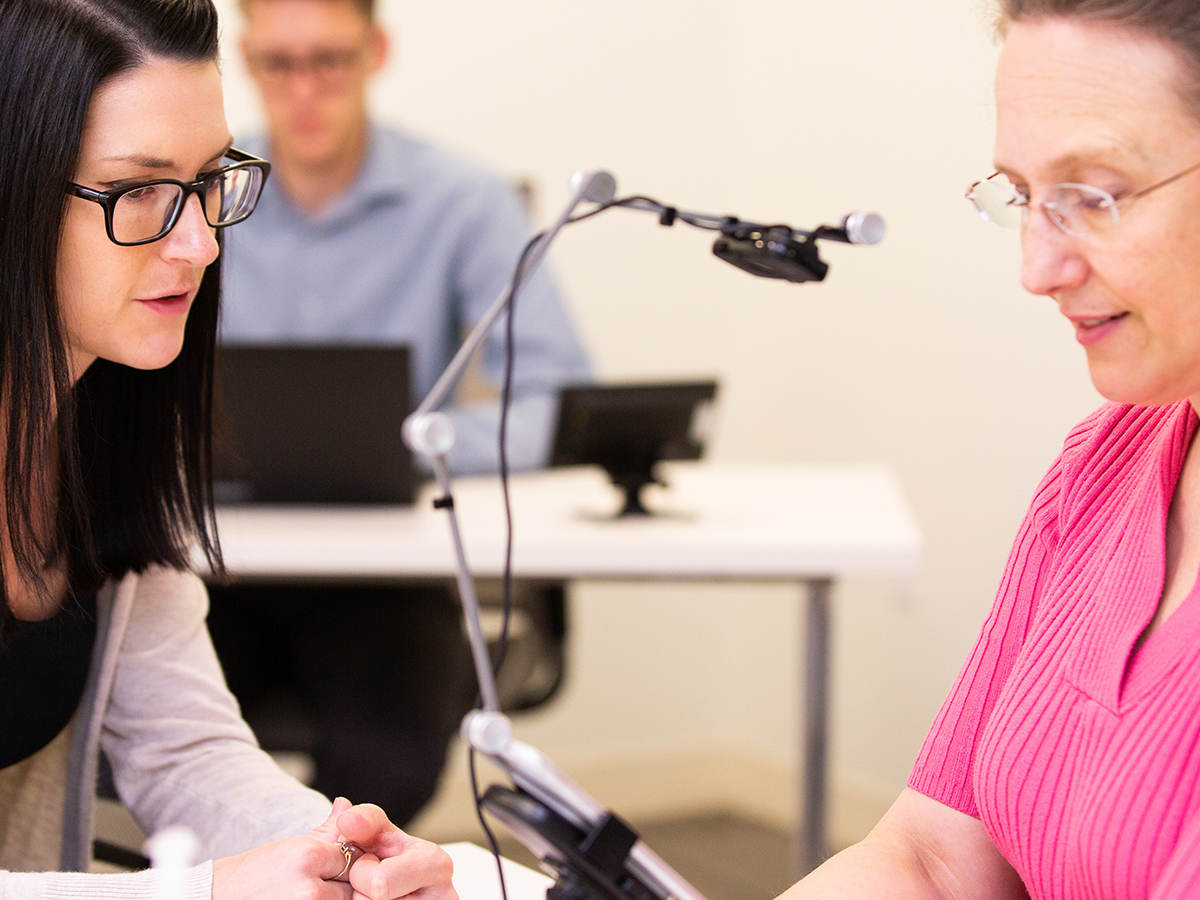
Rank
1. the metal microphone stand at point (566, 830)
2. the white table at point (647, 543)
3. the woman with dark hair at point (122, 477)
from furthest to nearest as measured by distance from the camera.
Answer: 1. the white table at point (647, 543)
2. the woman with dark hair at point (122, 477)
3. the metal microphone stand at point (566, 830)

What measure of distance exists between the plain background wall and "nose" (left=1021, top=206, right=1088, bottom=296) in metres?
1.52

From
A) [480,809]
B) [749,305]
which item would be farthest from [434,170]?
[480,809]

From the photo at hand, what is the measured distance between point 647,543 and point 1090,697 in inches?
43.6

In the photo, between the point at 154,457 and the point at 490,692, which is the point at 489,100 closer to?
the point at 154,457

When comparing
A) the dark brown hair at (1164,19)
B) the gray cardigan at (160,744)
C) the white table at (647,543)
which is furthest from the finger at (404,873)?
the white table at (647,543)

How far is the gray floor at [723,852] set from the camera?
284cm

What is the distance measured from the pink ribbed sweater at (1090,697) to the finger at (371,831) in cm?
41

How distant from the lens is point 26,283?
1102mm

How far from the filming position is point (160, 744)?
1.33 m

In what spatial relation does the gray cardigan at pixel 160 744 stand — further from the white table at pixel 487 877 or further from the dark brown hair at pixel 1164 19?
the dark brown hair at pixel 1164 19

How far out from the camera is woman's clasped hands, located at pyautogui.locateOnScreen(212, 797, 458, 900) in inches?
41.2

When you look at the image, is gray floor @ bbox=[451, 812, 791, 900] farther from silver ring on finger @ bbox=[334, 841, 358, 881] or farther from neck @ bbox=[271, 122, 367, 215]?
silver ring on finger @ bbox=[334, 841, 358, 881]

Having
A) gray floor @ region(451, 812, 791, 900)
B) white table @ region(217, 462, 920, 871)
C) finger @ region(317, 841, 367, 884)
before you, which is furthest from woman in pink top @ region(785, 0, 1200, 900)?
gray floor @ region(451, 812, 791, 900)

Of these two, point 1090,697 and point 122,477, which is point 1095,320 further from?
point 122,477
